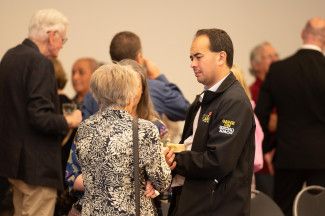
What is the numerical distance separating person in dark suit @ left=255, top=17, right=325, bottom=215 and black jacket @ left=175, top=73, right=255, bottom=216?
2241mm

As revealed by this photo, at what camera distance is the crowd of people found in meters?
3.22

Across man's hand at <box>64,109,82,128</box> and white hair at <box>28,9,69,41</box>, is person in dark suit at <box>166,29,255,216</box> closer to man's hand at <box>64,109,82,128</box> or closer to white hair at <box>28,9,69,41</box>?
man's hand at <box>64,109,82,128</box>

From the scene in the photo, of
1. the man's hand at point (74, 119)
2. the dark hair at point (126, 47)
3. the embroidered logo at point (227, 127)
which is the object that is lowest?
the man's hand at point (74, 119)

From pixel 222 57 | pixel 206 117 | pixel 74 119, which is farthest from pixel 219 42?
pixel 74 119

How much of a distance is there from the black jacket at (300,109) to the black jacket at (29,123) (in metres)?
1.91

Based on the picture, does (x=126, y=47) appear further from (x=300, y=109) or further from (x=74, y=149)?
(x=300, y=109)

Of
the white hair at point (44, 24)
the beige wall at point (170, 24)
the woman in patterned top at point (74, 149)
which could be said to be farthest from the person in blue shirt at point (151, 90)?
the beige wall at point (170, 24)

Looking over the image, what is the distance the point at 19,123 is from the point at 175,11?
109 inches

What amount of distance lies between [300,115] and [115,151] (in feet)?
8.86

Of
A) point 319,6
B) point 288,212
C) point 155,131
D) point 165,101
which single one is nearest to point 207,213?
point 155,131

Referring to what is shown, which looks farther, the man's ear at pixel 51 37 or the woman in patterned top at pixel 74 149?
the man's ear at pixel 51 37

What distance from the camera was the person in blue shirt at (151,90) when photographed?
4336mm

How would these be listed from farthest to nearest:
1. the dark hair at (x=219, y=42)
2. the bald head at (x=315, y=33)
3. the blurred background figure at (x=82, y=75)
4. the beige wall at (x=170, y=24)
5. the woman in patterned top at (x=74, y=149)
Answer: the beige wall at (x=170, y=24), the blurred background figure at (x=82, y=75), the bald head at (x=315, y=33), the woman in patterned top at (x=74, y=149), the dark hair at (x=219, y=42)

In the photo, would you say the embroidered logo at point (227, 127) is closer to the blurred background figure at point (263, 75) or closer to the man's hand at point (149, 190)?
the man's hand at point (149, 190)
